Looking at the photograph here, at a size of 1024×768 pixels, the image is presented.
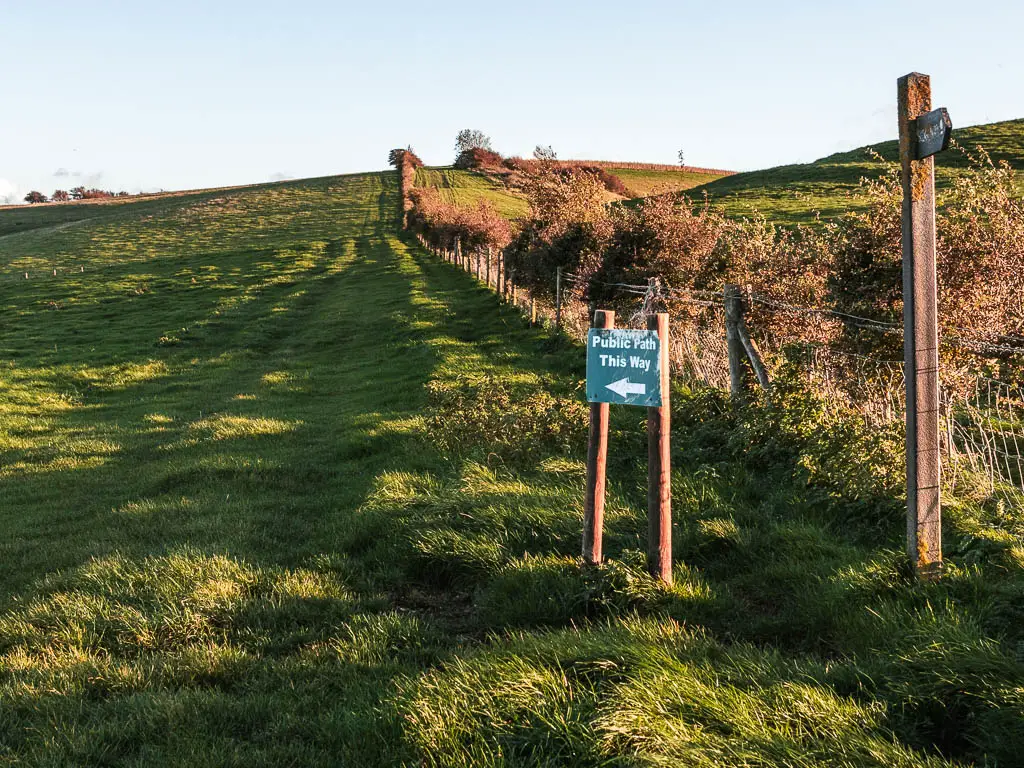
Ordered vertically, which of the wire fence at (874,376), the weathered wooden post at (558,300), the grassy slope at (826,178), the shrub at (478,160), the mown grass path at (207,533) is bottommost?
the mown grass path at (207,533)

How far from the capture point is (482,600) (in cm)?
595

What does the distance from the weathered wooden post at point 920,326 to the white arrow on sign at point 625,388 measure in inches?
72.4

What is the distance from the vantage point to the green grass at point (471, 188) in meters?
71.6

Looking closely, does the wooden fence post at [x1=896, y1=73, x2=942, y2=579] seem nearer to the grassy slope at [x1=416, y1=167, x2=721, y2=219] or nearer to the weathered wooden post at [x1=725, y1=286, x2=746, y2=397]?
the weathered wooden post at [x1=725, y1=286, x2=746, y2=397]

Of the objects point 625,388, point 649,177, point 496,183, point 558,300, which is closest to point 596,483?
point 625,388

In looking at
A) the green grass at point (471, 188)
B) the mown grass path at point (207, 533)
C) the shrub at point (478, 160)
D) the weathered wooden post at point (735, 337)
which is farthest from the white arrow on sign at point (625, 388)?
the shrub at point (478, 160)

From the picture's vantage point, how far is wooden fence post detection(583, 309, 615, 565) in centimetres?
606

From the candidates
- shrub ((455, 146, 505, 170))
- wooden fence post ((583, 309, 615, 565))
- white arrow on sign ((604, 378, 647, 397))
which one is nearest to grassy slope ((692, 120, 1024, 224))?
wooden fence post ((583, 309, 615, 565))

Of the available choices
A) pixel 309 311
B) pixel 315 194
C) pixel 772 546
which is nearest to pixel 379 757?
pixel 772 546

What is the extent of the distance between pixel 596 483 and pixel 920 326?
256 cm

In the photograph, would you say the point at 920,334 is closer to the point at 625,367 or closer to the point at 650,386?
the point at 650,386

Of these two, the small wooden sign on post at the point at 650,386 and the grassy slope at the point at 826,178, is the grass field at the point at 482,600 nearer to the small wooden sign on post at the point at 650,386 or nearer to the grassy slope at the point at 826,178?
the small wooden sign on post at the point at 650,386

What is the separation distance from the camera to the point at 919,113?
17.6 ft

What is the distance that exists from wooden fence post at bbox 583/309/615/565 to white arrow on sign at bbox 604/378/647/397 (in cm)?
37
